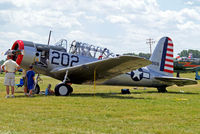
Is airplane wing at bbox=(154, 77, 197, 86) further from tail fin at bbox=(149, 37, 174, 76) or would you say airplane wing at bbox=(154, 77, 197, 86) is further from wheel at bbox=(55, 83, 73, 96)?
wheel at bbox=(55, 83, 73, 96)

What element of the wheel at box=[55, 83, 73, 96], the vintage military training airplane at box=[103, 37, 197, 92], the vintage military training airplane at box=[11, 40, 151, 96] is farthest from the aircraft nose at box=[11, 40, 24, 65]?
the vintage military training airplane at box=[103, 37, 197, 92]

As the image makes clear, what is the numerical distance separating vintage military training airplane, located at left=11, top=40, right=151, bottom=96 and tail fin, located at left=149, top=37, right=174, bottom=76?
12.3 feet

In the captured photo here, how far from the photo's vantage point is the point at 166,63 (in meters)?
15.6

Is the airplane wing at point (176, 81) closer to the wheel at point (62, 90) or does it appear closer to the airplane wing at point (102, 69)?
the airplane wing at point (102, 69)

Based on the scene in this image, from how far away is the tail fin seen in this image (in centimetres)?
1552

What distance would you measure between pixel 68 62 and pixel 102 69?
1.74 meters

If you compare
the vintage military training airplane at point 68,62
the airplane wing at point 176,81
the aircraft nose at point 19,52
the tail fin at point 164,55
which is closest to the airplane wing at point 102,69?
the vintage military training airplane at point 68,62

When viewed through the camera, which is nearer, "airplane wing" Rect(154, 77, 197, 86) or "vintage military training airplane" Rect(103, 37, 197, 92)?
"airplane wing" Rect(154, 77, 197, 86)

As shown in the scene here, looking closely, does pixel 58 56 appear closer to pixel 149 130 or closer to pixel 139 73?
pixel 139 73

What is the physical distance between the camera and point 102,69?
38.3ft

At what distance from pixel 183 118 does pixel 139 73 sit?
838 centimetres

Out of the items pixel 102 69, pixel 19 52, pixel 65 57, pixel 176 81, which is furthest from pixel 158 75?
pixel 19 52

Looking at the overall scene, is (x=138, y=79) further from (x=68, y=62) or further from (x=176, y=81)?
(x=68, y=62)

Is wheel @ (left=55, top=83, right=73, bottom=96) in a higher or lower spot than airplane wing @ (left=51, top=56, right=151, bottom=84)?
lower
